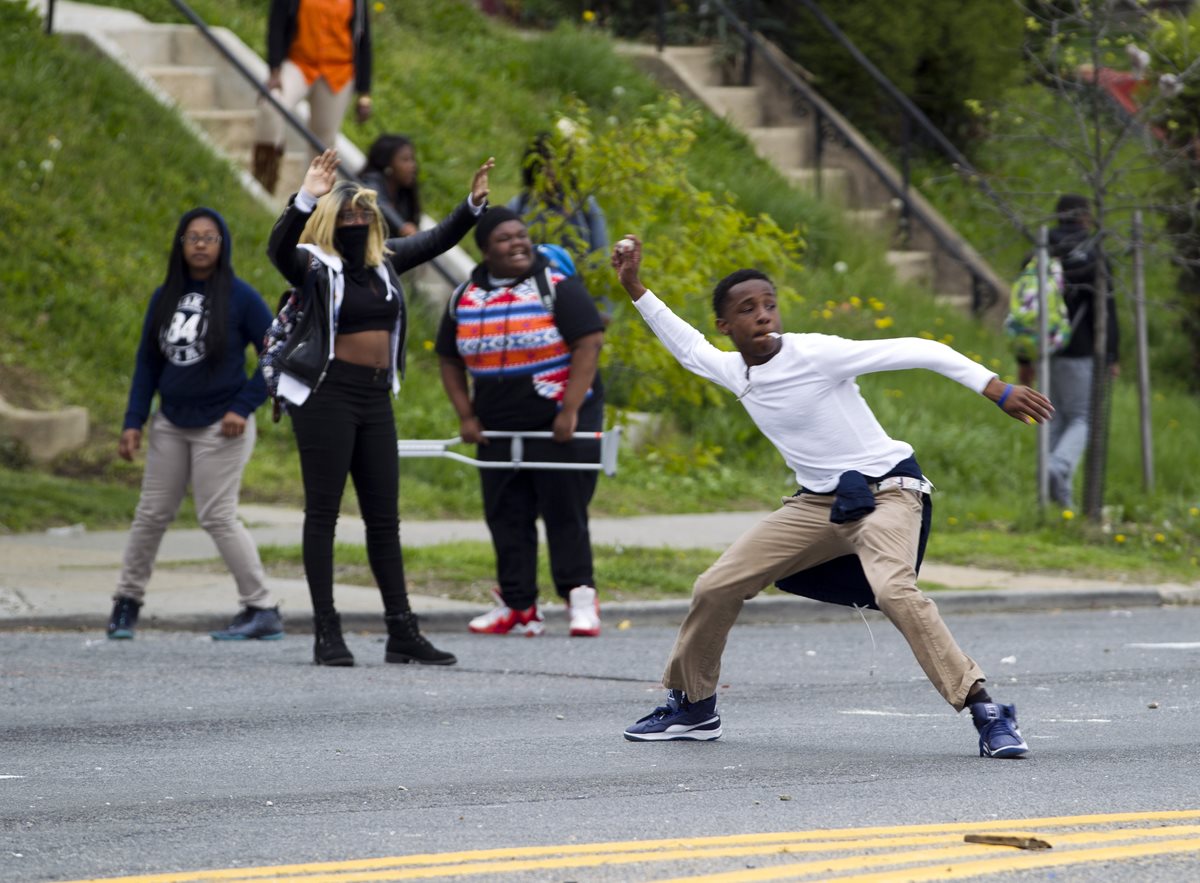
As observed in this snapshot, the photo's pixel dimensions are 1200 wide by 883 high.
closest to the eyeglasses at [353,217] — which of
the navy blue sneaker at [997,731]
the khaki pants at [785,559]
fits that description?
the khaki pants at [785,559]

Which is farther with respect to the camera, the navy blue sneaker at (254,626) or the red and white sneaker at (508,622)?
the red and white sneaker at (508,622)

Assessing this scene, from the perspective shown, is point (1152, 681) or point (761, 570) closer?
point (761, 570)

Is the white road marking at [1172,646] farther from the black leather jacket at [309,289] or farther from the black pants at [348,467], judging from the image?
the black leather jacket at [309,289]

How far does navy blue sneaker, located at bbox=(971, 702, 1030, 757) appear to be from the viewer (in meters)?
6.07

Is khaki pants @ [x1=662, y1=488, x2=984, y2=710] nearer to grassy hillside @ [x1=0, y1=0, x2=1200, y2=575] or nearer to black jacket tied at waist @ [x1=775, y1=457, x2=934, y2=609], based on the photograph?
black jacket tied at waist @ [x1=775, y1=457, x2=934, y2=609]

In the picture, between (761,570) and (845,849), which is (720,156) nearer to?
(761,570)

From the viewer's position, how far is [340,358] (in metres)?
8.23

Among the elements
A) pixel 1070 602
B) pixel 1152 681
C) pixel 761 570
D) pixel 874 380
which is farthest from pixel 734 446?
Result: pixel 761 570

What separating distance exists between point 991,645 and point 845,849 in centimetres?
483

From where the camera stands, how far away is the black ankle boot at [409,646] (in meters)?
8.53

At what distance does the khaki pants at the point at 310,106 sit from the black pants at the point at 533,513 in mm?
6910

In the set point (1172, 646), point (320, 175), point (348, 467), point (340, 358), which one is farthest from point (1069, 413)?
point (320, 175)

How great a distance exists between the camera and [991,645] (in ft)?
31.2

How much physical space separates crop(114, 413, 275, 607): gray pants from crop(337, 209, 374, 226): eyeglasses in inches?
59.0
